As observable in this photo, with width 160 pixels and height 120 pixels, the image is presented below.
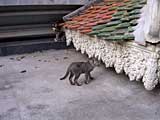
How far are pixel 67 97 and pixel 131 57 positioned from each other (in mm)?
719

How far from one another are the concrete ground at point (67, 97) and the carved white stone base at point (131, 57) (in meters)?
0.22

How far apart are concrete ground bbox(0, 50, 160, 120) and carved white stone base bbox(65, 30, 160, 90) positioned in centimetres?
22

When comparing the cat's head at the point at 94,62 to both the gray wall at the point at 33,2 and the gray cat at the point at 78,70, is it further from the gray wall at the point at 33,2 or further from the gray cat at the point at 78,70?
the gray wall at the point at 33,2

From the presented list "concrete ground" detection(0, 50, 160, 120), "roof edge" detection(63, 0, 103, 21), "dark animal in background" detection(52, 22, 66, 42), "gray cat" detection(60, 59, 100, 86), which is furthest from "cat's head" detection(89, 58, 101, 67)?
"dark animal in background" detection(52, 22, 66, 42)

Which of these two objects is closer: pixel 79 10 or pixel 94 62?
pixel 94 62

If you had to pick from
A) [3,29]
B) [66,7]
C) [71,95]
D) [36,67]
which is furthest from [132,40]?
[3,29]

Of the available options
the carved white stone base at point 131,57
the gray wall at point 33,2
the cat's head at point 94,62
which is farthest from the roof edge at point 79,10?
the cat's head at point 94,62

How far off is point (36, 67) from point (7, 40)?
1.01 metres

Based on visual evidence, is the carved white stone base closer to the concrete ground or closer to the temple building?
the temple building

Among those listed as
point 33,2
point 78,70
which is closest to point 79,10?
point 33,2

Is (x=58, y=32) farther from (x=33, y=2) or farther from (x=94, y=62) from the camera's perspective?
(x=94, y=62)

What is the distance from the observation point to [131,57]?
2498 mm

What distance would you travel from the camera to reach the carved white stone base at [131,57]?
2.23 metres

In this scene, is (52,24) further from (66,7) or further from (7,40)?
(7,40)
